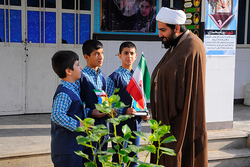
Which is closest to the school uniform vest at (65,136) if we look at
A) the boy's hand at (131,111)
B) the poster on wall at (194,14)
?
the boy's hand at (131,111)

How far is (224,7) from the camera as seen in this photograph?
6500mm

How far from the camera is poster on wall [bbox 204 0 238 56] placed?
6379mm

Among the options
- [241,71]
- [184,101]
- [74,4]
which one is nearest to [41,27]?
[74,4]

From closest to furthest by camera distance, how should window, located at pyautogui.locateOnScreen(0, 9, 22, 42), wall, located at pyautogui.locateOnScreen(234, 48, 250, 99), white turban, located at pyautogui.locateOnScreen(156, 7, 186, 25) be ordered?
white turban, located at pyautogui.locateOnScreen(156, 7, 186, 25) < window, located at pyautogui.locateOnScreen(0, 9, 22, 42) < wall, located at pyautogui.locateOnScreen(234, 48, 250, 99)

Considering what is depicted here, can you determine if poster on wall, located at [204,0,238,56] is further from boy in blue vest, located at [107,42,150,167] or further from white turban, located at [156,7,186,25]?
Result: white turban, located at [156,7,186,25]

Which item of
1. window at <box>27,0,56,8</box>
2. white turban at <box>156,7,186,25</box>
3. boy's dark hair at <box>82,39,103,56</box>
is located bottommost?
boy's dark hair at <box>82,39,103,56</box>

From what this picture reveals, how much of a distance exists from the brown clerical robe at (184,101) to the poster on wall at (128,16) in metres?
4.71

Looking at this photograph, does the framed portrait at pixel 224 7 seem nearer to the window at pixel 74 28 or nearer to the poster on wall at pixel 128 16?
the poster on wall at pixel 128 16

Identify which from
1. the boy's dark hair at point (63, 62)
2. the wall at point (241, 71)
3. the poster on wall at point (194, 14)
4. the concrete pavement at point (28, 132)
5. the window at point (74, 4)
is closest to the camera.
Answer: the boy's dark hair at point (63, 62)

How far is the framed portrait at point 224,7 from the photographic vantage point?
644 centimetres

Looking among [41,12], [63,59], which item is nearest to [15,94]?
[41,12]

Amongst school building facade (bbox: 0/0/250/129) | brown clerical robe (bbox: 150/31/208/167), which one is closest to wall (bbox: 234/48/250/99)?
school building facade (bbox: 0/0/250/129)

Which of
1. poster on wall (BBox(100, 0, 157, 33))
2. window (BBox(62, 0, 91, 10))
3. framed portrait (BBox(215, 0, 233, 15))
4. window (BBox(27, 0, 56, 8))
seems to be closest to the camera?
framed portrait (BBox(215, 0, 233, 15))

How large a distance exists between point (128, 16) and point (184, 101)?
515cm
